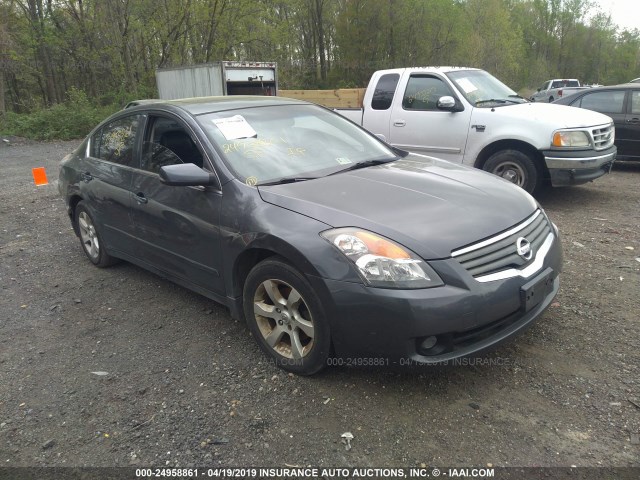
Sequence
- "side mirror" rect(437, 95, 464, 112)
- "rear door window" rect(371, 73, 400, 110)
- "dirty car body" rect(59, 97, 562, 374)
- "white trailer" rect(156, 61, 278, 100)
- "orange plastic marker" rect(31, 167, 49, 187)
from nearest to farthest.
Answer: "dirty car body" rect(59, 97, 562, 374) < "side mirror" rect(437, 95, 464, 112) < "rear door window" rect(371, 73, 400, 110) < "orange plastic marker" rect(31, 167, 49, 187) < "white trailer" rect(156, 61, 278, 100)

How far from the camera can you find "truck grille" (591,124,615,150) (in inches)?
250

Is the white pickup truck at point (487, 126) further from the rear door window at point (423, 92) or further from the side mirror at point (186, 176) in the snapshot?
the side mirror at point (186, 176)

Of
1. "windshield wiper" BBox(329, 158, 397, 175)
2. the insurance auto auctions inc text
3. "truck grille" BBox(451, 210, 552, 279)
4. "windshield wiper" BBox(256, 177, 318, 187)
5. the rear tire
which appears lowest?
the insurance auto auctions inc text

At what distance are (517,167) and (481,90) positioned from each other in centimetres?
137

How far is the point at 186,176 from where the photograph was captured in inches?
123

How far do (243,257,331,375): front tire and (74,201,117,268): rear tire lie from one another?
7.60 feet

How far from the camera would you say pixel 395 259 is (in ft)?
8.29

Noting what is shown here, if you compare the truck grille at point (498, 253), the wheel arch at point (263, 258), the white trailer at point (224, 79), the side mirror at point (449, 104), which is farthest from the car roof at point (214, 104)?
the white trailer at point (224, 79)

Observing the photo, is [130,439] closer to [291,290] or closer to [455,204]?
[291,290]

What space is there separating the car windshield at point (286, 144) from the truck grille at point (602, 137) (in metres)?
3.72

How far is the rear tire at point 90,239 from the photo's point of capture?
189 inches

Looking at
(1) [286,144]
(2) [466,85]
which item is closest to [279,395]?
(1) [286,144]

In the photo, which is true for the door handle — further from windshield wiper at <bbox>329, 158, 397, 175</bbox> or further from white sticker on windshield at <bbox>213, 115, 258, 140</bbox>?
windshield wiper at <bbox>329, 158, 397, 175</bbox>

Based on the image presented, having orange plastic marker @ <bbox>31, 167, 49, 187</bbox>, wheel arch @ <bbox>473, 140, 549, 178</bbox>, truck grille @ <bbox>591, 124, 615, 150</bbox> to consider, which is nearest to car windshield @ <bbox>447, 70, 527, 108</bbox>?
wheel arch @ <bbox>473, 140, 549, 178</bbox>
